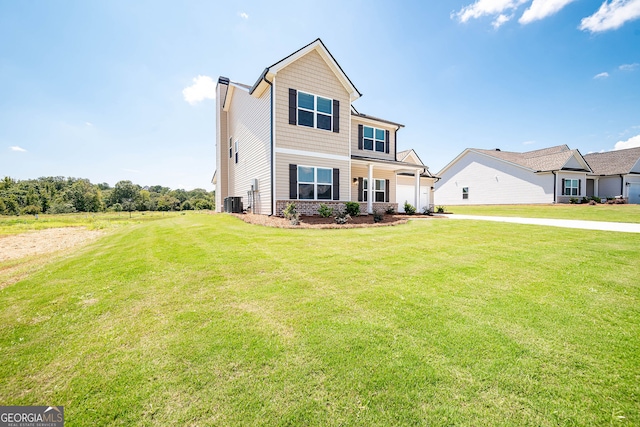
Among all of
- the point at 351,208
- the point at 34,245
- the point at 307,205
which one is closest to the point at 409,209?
the point at 351,208

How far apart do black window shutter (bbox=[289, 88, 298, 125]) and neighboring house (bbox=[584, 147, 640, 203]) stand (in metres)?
35.1

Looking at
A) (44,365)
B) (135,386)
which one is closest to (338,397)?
(135,386)

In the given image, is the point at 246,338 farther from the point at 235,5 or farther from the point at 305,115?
the point at 235,5

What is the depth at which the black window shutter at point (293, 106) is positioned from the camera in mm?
12289

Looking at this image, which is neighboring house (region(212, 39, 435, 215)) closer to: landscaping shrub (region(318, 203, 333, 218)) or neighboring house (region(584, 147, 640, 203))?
landscaping shrub (region(318, 203, 333, 218))

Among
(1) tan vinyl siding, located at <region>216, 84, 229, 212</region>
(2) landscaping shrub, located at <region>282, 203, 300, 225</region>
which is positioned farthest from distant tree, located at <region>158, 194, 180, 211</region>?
(2) landscaping shrub, located at <region>282, 203, 300, 225</region>

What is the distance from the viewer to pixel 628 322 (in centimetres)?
296

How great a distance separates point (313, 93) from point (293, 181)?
5138 millimetres

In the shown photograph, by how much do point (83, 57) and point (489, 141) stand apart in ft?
140

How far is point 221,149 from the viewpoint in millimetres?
20156

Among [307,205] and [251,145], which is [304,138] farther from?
[251,145]

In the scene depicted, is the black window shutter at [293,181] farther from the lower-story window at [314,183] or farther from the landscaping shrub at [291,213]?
the landscaping shrub at [291,213]

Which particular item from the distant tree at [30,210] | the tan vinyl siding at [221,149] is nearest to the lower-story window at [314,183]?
the tan vinyl siding at [221,149]

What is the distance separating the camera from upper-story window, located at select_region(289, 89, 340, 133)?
12391 millimetres
